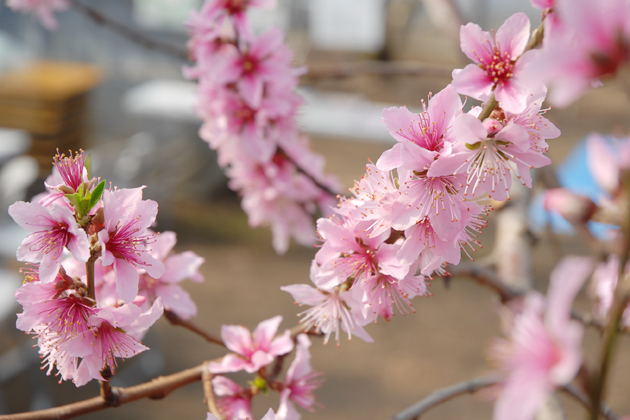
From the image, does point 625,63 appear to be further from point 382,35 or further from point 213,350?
point 382,35

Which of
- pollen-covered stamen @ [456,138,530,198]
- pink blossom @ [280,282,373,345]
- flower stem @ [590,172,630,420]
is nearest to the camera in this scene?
flower stem @ [590,172,630,420]

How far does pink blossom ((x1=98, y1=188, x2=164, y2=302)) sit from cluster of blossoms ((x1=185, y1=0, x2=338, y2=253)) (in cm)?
49

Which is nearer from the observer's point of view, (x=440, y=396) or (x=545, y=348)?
(x=545, y=348)

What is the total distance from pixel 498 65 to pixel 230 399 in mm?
488

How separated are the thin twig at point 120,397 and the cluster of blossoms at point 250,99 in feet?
1.40

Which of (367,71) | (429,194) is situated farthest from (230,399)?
(367,71)

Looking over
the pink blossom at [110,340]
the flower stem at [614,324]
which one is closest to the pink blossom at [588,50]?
the flower stem at [614,324]

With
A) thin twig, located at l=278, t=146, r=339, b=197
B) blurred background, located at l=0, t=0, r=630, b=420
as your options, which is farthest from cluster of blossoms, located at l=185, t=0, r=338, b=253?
blurred background, located at l=0, t=0, r=630, b=420

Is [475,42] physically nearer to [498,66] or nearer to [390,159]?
[498,66]

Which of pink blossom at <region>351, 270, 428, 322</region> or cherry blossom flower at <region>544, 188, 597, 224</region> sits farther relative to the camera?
pink blossom at <region>351, 270, 428, 322</region>

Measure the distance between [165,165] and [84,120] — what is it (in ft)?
2.34

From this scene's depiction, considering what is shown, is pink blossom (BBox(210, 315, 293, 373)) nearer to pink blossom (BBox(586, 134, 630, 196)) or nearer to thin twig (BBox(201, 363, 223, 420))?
thin twig (BBox(201, 363, 223, 420))

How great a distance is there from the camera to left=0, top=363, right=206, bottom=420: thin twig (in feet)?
1.84

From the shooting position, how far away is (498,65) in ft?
1.77
